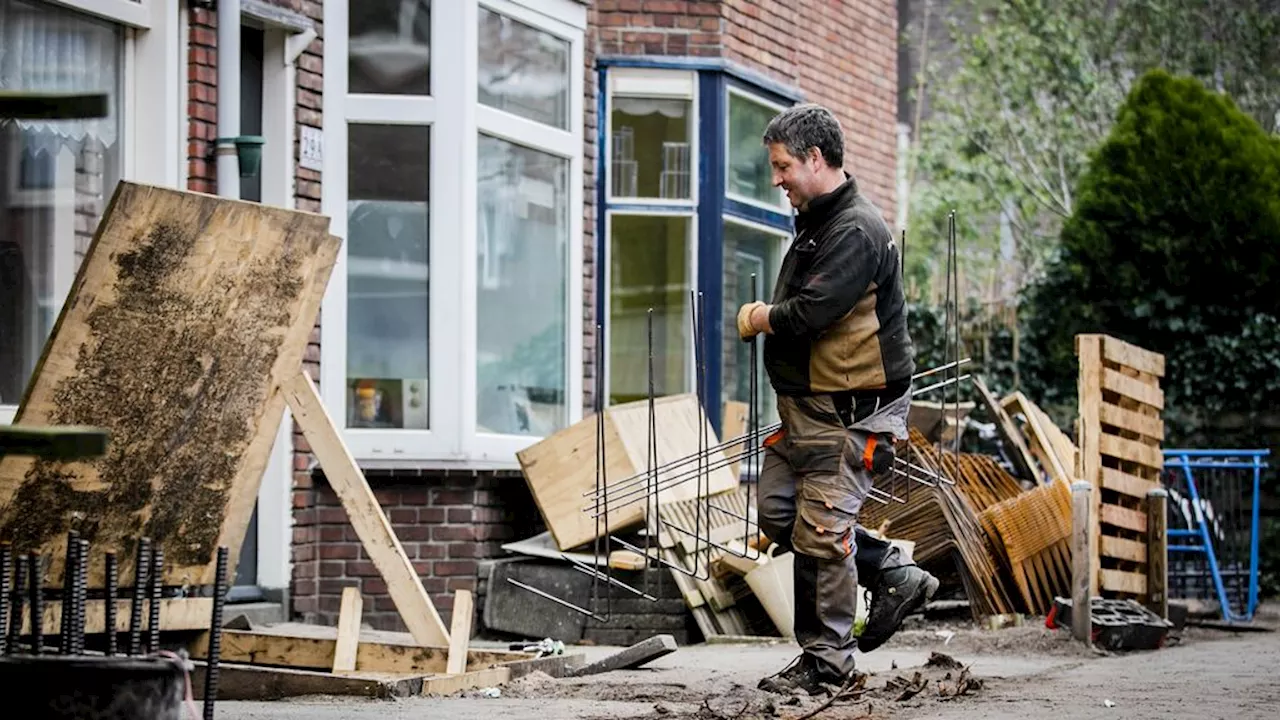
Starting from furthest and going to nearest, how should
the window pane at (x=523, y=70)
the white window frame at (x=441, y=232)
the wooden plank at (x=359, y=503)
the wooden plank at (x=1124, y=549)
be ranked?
1. the window pane at (x=523, y=70)
2. the wooden plank at (x=1124, y=549)
3. the white window frame at (x=441, y=232)
4. the wooden plank at (x=359, y=503)

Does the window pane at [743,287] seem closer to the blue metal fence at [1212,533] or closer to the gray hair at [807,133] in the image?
the blue metal fence at [1212,533]

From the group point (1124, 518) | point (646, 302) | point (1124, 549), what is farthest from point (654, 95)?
point (1124, 549)

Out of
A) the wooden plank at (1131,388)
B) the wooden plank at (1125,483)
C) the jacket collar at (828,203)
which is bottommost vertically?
the wooden plank at (1125,483)

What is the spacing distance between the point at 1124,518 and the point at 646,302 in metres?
3.62

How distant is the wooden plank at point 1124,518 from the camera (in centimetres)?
1058

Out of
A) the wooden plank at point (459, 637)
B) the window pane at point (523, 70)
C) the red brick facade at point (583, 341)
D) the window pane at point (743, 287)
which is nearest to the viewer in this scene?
the wooden plank at point (459, 637)

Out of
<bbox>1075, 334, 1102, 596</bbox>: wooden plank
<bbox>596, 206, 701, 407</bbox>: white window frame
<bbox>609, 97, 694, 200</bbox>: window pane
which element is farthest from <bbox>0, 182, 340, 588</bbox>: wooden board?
<bbox>609, 97, 694, 200</bbox>: window pane

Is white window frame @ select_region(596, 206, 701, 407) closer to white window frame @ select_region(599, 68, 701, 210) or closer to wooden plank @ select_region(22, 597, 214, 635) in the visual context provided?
white window frame @ select_region(599, 68, 701, 210)

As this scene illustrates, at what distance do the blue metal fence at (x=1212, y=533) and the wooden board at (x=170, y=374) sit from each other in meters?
6.87

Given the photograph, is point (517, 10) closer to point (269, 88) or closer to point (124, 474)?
point (269, 88)

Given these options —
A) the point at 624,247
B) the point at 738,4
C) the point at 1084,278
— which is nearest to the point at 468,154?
the point at 624,247

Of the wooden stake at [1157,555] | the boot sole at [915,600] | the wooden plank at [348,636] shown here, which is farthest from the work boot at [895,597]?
the wooden stake at [1157,555]

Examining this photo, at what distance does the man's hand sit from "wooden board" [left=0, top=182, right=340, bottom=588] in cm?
143

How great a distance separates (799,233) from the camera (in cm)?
732
